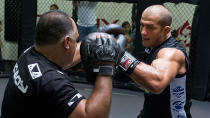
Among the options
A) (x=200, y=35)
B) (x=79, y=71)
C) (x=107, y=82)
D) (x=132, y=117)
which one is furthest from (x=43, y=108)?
(x=79, y=71)

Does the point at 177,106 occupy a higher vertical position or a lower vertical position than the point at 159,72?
lower

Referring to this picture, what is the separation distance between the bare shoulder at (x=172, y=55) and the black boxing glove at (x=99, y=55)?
0.56 meters

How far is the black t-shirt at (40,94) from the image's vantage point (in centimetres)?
126

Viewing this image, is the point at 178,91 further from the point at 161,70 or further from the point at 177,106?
Result: the point at 161,70

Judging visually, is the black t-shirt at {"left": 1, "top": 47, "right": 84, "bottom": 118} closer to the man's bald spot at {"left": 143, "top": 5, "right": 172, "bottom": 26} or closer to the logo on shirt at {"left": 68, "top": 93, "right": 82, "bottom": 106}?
the logo on shirt at {"left": 68, "top": 93, "right": 82, "bottom": 106}

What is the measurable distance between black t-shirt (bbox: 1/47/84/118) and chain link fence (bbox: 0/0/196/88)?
3.75 meters

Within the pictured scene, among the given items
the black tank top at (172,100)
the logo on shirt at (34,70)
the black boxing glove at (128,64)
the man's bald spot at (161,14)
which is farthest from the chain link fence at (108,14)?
the logo on shirt at (34,70)

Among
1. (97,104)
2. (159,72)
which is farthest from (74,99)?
(159,72)

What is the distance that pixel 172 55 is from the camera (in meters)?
1.93

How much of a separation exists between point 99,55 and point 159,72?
501mm

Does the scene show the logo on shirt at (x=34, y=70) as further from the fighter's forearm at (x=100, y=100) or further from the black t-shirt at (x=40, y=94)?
the fighter's forearm at (x=100, y=100)

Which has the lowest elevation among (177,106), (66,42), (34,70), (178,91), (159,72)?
(177,106)

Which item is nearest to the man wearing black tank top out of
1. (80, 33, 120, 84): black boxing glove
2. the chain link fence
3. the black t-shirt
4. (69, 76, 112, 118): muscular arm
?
(80, 33, 120, 84): black boxing glove

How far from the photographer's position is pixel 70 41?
141 cm
